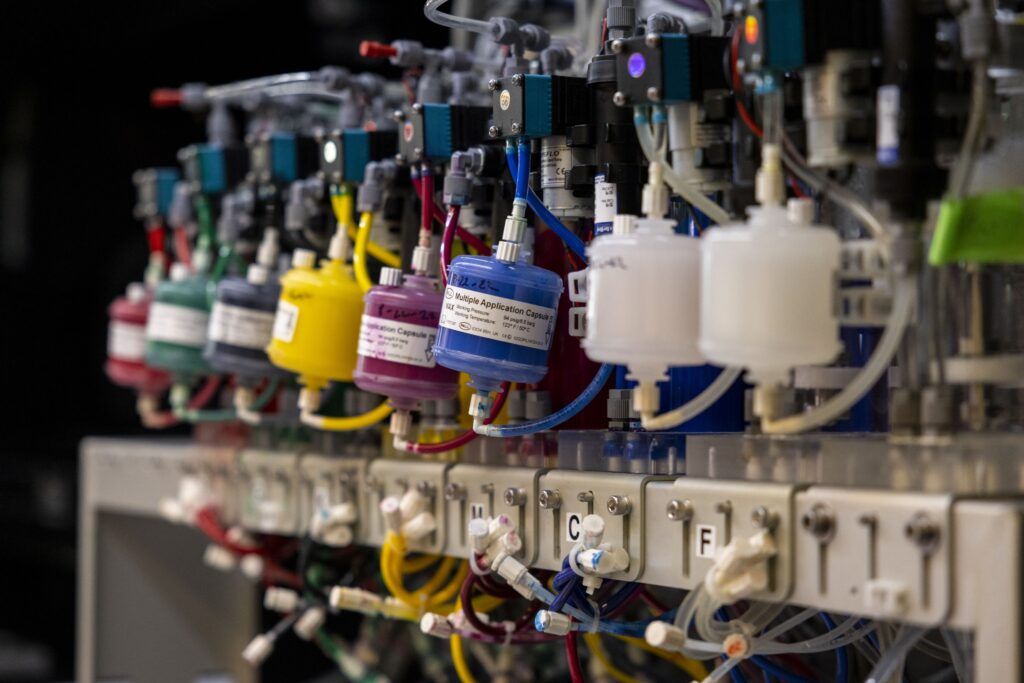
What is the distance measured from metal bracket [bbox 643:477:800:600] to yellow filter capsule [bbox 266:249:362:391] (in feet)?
1.61

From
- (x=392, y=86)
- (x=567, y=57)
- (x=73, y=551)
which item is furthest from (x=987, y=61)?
(x=73, y=551)

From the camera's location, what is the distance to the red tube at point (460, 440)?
1.48 meters

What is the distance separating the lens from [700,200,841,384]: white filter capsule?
1097mm

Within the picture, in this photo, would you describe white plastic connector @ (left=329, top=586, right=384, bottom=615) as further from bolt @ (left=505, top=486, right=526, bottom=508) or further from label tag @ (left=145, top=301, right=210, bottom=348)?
label tag @ (left=145, top=301, right=210, bottom=348)

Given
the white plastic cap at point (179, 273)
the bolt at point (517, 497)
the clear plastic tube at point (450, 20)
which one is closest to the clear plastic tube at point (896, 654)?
the bolt at point (517, 497)

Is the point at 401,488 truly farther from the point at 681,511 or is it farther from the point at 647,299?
the point at 647,299

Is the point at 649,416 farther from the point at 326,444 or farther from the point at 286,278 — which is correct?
the point at 326,444

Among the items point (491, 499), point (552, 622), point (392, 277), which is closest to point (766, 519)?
point (552, 622)

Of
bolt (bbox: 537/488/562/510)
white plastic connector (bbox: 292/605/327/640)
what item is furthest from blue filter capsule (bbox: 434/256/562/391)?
white plastic connector (bbox: 292/605/327/640)

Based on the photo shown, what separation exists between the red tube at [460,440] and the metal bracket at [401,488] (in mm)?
44

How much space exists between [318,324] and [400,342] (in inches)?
7.0

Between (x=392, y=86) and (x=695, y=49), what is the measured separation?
32.0 inches

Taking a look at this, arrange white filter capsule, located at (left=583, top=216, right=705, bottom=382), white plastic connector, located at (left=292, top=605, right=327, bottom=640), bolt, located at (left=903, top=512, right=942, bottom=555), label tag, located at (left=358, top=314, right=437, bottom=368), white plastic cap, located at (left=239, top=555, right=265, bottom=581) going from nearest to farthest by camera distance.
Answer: bolt, located at (left=903, top=512, right=942, bottom=555) < white filter capsule, located at (left=583, top=216, right=705, bottom=382) < label tag, located at (left=358, top=314, right=437, bottom=368) < white plastic connector, located at (left=292, top=605, right=327, bottom=640) < white plastic cap, located at (left=239, top=555, right=265, bottom=581)

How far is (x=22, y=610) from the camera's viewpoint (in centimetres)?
365
